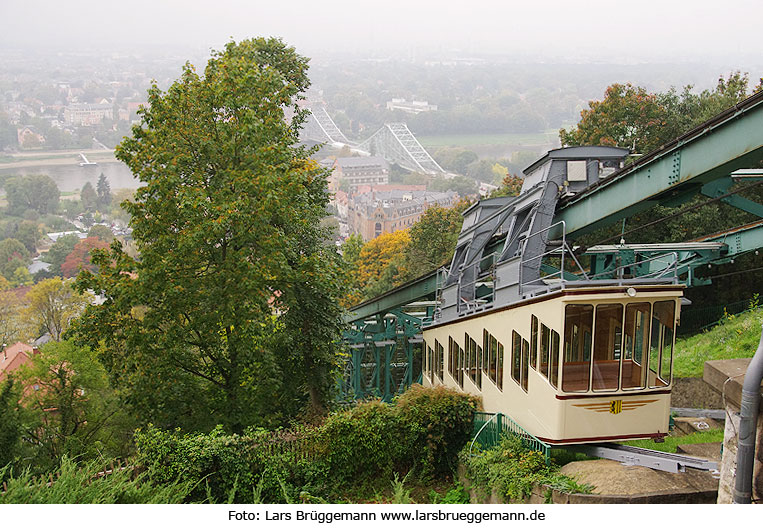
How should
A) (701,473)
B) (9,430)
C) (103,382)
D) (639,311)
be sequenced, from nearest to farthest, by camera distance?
(701,473) < (639,311) < (9,430) < (103,382)

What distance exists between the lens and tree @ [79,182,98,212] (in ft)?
383

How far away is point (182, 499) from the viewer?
9.45 meters

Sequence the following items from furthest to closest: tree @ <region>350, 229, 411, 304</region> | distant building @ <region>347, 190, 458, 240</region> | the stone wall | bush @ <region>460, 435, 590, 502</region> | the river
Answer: the river → distant building @ <region>347, 190, 458, 240</region> → tree @ <region>350, 229, 411, 304</region> → bush @ <region>460, 435, 590, 502</region> → the stone wall

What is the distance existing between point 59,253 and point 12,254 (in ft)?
34.2

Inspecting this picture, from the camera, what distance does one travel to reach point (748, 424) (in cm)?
484

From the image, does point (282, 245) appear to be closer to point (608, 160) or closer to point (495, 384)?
point (495, 384)

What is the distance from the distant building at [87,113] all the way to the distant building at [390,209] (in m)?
50.5

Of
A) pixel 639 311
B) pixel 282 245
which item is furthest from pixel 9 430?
pixel 639 311

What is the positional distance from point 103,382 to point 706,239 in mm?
15987

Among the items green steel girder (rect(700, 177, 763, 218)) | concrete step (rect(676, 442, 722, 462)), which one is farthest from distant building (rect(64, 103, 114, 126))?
concrete step (rect(676, 442, 722, 462))

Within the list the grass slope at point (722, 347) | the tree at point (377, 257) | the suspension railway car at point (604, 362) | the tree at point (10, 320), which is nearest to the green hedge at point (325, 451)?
the suspension railway car at point (604, 362)

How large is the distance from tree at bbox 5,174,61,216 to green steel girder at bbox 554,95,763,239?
122 m

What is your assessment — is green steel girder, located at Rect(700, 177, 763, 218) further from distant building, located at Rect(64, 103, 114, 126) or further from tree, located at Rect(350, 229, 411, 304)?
distant building, located at Rect(64, 103, 114, 126)

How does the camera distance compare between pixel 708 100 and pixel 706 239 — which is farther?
pixel 708 100
